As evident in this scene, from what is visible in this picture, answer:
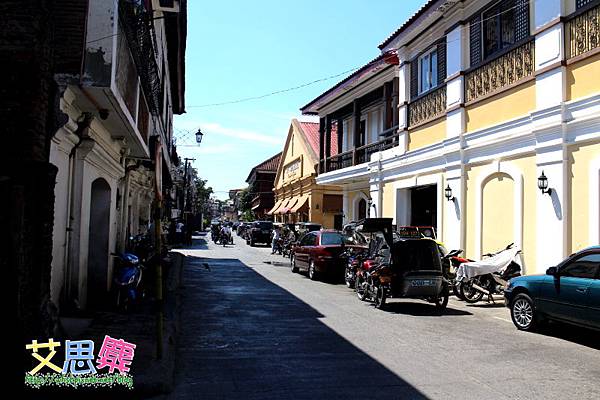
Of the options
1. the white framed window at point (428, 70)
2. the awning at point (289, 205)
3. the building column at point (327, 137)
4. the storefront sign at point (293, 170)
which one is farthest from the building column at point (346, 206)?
the awning at point (289, 205)

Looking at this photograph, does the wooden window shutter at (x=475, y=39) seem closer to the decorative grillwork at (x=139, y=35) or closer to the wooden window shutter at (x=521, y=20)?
the wooden window shutter at (x=521, y=20)

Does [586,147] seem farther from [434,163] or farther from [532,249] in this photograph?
[434,163]

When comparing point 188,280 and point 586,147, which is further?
point 188,280

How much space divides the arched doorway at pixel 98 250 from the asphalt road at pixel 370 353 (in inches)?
70.2

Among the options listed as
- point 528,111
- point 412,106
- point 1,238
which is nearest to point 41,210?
point 1,238

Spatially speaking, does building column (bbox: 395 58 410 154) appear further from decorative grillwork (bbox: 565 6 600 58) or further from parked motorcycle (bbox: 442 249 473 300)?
decorative grillwork (bbox: 565 6 600 58)

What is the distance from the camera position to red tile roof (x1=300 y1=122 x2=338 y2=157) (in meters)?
36.1

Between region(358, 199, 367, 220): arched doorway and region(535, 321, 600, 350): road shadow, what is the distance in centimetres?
1759

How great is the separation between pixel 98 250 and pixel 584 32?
11.2m

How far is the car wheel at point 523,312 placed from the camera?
31.1 feet

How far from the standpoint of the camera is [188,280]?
17.0 m

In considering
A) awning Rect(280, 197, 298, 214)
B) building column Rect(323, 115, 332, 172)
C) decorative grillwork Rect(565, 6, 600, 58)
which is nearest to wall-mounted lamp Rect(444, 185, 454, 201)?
decorative grillwork Rect(565, 6, 600, 58)

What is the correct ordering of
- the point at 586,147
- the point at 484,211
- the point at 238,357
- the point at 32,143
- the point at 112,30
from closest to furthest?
the point at 32,143
the point at 112,30
the point at 238,357
the point at 586,147
the point at 484,211

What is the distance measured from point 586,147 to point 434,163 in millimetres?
6689
